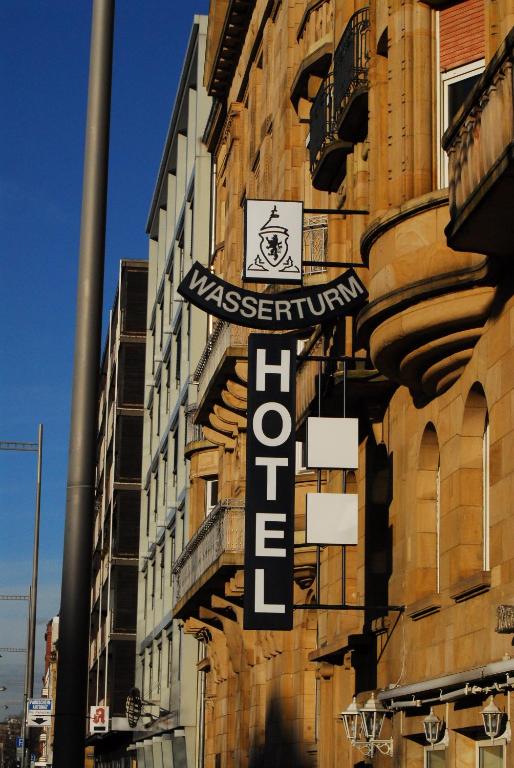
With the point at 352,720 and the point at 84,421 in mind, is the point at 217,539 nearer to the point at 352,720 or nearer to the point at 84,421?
the point at 352,720

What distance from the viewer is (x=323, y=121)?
2473cm

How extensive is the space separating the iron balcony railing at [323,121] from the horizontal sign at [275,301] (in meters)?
4.22

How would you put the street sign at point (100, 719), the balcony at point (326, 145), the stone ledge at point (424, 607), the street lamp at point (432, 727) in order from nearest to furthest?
the street lamp at point (432, 727), the stone ledge at point (424, 607), the balcony at point (326, 145), the street sign at point (100, 719)

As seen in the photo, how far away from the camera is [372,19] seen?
21.0 meters

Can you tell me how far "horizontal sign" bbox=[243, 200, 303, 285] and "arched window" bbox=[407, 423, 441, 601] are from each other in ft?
12.2

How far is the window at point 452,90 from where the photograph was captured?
1811 centimetres

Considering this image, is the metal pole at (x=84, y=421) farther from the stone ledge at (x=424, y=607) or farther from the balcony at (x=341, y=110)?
the balcony at (x=341, y=110)

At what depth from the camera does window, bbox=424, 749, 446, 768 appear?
17.7 m

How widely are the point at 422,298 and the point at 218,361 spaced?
1624 centimetres

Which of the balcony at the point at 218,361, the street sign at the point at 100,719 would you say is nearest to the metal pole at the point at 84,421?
the balcony at the point at 218,361

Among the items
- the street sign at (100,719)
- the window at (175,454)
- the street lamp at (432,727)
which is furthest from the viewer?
the street sign at (100,719)

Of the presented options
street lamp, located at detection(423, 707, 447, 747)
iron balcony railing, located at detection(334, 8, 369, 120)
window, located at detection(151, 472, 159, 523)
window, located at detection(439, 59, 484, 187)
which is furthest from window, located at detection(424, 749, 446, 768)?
window, located at detection(151, 472, 159, 523)

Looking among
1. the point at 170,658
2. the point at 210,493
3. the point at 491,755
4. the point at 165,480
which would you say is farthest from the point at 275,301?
the point at 165,480

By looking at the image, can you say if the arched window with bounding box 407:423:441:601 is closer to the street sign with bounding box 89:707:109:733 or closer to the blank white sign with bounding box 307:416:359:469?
the blank white sign with bounding box 307:416:359:469
